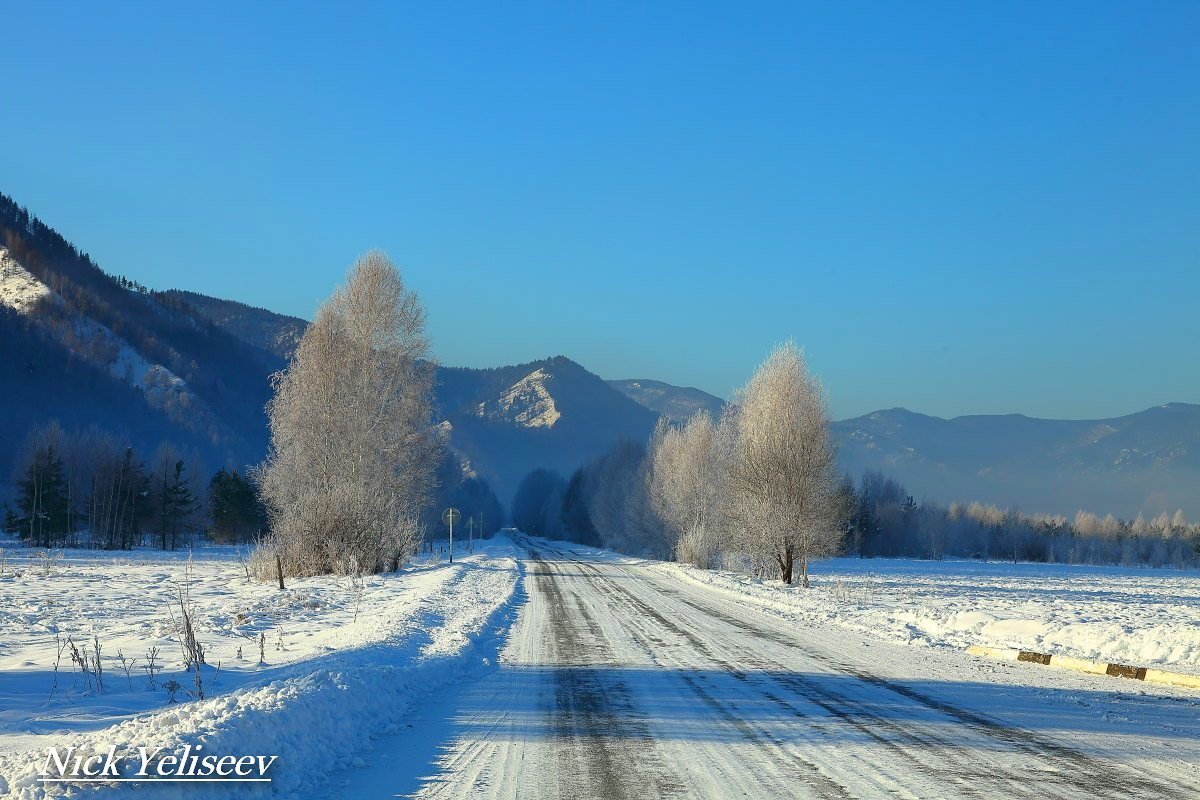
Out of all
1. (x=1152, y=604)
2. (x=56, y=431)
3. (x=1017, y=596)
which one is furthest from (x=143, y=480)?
(x=1152, y=604)

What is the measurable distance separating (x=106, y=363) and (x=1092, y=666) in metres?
156

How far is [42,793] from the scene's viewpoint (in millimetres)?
5301

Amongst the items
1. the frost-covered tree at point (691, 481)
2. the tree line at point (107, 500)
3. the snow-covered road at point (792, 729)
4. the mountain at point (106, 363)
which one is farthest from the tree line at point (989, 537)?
the mountain at point (106, 363)

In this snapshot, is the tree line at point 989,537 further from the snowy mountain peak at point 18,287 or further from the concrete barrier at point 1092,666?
the snowy mountain peak at point 18,287

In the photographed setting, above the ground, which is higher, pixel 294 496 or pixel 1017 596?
pixel 294 496

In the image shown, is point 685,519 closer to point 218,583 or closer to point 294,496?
point 294,496

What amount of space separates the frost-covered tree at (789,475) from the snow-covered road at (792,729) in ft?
71.3

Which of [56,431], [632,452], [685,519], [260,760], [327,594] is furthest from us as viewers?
[632,452]

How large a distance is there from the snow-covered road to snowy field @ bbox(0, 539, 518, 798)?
696 mm

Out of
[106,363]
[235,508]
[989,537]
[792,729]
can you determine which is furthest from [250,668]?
[106,363]

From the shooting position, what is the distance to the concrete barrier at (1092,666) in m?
12.2

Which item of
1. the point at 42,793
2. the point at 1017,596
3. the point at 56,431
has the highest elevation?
the point at 56,431

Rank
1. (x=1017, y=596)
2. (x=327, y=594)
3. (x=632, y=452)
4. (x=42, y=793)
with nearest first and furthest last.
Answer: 1. (x=42, y=793)
2. (x=327, y=594)
3. (x=1017, y=596)
4. (x=632, y=452)

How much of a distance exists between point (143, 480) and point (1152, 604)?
73.6 meters
